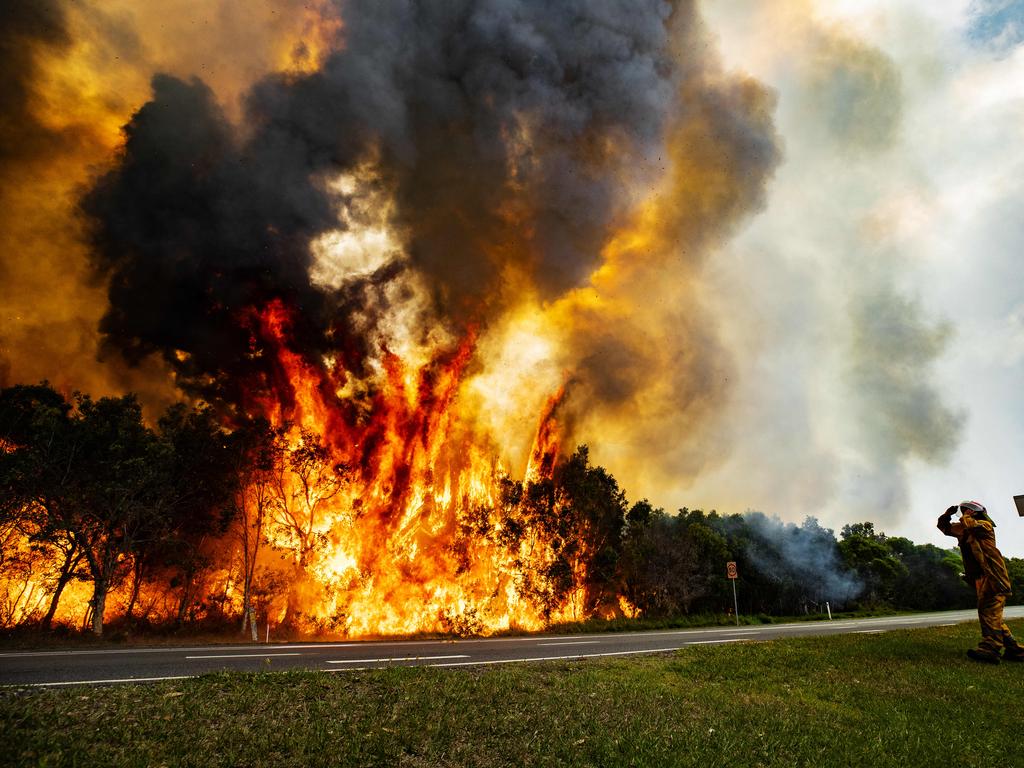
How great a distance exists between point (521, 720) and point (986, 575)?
10.5 metres

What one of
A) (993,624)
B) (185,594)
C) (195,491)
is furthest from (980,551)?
(185,594)

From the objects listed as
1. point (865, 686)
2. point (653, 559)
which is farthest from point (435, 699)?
point (653, 559)

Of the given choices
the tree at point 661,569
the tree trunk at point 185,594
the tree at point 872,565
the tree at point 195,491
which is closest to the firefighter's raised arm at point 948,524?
the tree at point 195,491

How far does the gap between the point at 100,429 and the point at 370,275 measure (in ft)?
52.1

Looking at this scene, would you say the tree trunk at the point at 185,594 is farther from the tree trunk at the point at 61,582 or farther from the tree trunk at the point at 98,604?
the tree trunk at the point at 61,582

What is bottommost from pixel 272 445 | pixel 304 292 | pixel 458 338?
pixel 272 445

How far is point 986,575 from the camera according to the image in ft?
35.2

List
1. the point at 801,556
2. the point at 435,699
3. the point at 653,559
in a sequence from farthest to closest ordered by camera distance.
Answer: the point at 801,556
the point at 653,559
the point at 435,699

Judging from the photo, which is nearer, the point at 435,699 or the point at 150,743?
the point at 150,743

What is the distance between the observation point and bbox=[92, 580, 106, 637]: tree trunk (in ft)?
73.2

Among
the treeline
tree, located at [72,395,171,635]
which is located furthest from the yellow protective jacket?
tree, located at [72,395,171,635]

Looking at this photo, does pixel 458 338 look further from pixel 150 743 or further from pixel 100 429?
pixel 150 743

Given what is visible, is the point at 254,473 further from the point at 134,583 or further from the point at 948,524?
the point at 948,524

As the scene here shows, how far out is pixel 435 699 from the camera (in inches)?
271
